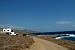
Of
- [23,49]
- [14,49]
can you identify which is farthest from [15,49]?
[23,49]

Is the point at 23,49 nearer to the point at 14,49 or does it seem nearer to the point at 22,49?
the point at 22,49

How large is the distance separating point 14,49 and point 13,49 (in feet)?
0.57

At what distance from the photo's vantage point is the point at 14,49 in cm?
2256

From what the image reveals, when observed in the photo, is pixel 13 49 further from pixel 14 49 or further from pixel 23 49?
pixel 23 49

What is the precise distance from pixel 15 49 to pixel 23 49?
62.6 inches

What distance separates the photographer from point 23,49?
23844 mm

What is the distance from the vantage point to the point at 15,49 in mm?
22578

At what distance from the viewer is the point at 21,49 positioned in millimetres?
23672

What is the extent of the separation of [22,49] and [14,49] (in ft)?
5.05

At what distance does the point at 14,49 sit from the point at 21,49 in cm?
139

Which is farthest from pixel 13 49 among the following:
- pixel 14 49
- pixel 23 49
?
pixel 23 49

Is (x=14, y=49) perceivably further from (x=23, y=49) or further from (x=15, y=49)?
(x=23, y=49)

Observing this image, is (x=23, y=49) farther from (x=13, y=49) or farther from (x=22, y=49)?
(x=13, y=49)

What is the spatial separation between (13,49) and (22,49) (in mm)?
1562
